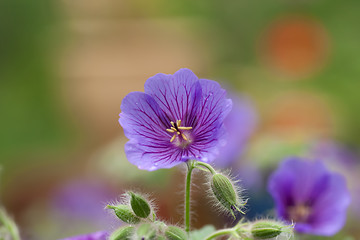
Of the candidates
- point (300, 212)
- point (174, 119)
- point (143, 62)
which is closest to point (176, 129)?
point (174, 119)

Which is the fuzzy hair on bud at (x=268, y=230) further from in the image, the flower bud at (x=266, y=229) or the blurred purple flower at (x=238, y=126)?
the blurred purple flower at (x=238, y=126)

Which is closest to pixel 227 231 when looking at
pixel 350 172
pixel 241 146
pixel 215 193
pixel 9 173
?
pixel 215 193

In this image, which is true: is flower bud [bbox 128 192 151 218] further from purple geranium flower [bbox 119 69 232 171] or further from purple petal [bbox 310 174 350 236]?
purple petal [bbox 310 174 350 236]

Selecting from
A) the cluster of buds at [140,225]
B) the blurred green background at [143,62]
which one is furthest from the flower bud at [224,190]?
the blurred green background at [143,62]

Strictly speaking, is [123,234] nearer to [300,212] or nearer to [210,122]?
[210,122]

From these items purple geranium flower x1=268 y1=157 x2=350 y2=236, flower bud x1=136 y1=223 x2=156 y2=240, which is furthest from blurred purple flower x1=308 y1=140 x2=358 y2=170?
flower bud x1=136 y1=223 x2=156 y2=240
